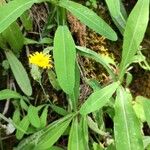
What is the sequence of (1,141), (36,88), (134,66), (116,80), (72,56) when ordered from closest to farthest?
(72,56) → (116,80) → (1,141) → (36,88) → (134,66)

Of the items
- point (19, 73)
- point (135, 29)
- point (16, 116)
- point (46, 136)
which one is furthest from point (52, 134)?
point (135, 29)

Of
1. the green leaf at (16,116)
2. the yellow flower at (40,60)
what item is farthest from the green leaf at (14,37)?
the green leaf at (16,116)

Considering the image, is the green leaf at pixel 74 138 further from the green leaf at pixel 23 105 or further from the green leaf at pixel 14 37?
the green leaf at pixel 14 37

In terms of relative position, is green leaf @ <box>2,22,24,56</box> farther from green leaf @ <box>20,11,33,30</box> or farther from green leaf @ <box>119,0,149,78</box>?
green leaf @ <box>119,0,149,78</box>

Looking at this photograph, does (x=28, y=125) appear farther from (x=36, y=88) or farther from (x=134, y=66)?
(x=134, y=66)

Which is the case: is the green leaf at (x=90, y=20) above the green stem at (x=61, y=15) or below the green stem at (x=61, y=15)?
below

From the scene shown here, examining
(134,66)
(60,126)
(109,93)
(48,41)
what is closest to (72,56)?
(109,93)

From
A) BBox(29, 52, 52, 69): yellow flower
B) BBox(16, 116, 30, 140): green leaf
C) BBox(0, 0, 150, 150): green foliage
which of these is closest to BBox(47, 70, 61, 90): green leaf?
BBox(0, 0, 150, 150): green foliage
